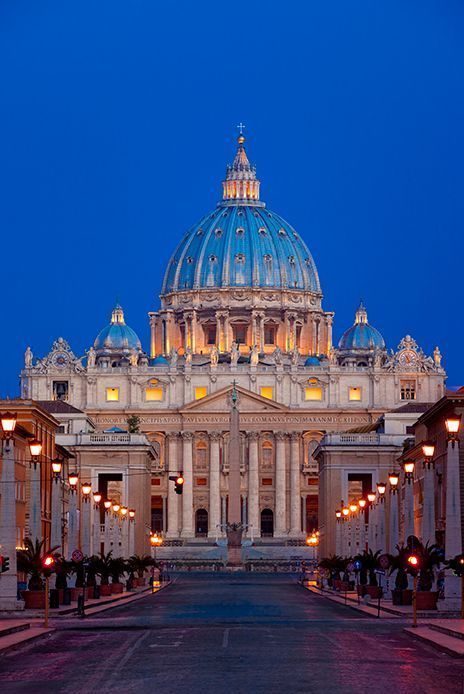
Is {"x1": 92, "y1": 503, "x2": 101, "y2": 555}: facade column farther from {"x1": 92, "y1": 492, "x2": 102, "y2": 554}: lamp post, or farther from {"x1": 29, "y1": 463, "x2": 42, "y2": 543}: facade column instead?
{"x1": 29, "y1": 463, "x2": 42, "y2": 543}: facade column

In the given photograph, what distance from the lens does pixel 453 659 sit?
35500 mm

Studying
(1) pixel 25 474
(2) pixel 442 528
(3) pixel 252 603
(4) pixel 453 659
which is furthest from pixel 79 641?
(1) pixel 25 474

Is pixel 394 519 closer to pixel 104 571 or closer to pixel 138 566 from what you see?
pixel 104 571

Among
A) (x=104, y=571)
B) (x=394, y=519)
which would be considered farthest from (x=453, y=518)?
(x=104, y=571)

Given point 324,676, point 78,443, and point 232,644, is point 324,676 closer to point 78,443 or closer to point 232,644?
point 232,644

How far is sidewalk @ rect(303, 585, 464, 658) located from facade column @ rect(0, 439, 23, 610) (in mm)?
10520

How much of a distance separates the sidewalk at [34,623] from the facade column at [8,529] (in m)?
0.96

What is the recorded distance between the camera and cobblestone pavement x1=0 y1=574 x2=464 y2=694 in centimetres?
2958

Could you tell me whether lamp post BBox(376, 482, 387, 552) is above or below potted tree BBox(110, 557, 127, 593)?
above

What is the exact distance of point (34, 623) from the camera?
162 ft

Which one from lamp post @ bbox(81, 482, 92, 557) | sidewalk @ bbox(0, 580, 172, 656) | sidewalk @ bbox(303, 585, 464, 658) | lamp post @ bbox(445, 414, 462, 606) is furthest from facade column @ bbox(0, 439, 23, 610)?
lamp post @ bbox(81, 482, 92, 557)

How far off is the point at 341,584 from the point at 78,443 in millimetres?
55623

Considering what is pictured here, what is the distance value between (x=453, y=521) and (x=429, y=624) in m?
6.58

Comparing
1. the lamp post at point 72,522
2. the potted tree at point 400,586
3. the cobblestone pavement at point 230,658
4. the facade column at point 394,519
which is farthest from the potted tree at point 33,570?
the facade column at point 394,519
